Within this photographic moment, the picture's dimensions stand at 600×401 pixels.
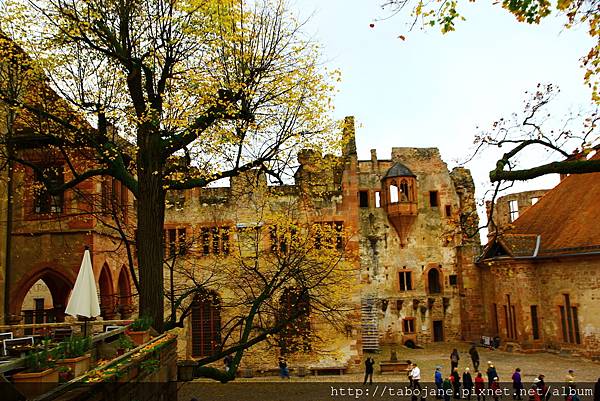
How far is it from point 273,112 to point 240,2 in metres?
2.64

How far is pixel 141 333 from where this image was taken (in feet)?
32.0

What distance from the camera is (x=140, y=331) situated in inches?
388

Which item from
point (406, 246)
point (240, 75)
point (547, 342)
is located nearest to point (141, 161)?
point (240, 75)

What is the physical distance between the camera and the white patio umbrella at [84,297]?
10097 mm

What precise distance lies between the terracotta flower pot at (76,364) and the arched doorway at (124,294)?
15.8m

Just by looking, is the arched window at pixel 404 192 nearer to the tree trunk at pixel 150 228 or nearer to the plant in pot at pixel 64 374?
the tree trunk at pixel 150 228

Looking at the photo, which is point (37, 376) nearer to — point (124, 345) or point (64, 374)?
point (64, 374)

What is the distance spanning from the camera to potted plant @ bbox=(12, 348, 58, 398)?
5578mm

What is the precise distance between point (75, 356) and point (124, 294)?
60.5ft

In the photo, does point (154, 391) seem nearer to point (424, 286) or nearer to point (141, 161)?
point (141, 161)

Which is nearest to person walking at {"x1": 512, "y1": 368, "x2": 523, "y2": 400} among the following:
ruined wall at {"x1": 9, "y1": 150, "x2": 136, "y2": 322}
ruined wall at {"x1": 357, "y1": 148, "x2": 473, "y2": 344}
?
ruined wall at {"x1": 9, "y1": 150, "x2": 136, "y2": 322}

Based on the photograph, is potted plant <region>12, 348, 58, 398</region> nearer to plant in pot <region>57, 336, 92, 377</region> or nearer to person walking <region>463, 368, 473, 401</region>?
plant in pot <region>57, 336, 92, 377</region>

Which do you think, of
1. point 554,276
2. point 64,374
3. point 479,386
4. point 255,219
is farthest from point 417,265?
point 64,374

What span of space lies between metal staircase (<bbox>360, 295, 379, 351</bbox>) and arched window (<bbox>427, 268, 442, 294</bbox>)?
4.42 meters
